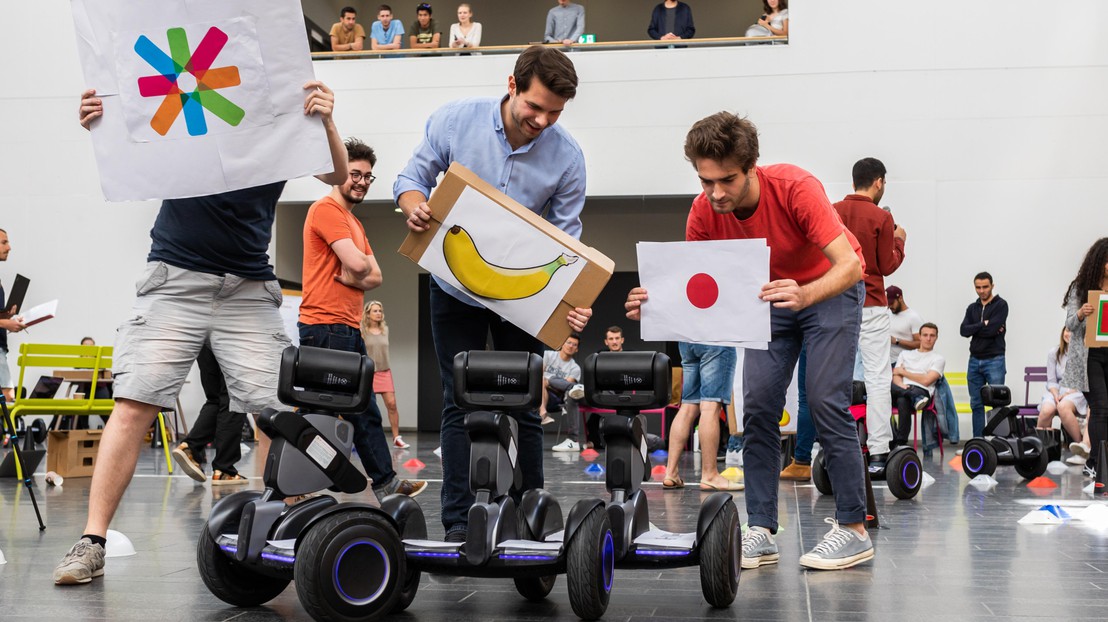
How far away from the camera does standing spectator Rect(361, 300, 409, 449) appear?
33.8 feet

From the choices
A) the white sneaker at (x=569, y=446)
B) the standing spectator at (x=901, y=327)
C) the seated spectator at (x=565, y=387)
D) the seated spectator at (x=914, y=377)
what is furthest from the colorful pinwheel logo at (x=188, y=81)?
the standing spectator at (x=901, y=327)

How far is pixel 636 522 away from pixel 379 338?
27.1 ft

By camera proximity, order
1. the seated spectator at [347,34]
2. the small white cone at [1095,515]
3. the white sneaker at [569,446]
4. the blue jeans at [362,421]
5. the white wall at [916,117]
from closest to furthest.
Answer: the blue jeans at [362,421], the small white cone at [1095,515], the white sneaker at [569,446], the white wall at [916,117], the seated spectator at [347,34]

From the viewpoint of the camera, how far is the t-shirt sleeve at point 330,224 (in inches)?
170

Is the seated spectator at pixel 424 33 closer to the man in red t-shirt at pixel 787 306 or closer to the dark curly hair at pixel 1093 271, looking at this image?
the dark curly hair at pixel 1093 271

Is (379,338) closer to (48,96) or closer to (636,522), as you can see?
(48,96)

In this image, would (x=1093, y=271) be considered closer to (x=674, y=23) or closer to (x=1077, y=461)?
(x=1077, y=461)

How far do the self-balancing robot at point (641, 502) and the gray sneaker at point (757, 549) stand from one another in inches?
24.4

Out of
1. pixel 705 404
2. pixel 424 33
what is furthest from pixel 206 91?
pixel 424 33

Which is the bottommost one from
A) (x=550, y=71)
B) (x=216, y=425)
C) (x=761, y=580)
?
(x=761, y=580)

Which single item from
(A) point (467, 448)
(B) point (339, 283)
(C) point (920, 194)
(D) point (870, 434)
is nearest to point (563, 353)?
(C) point (920, 194)

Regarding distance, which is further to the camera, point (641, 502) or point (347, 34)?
point (347, 34)

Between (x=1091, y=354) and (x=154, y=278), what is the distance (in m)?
5.58

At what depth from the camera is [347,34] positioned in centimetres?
1333
